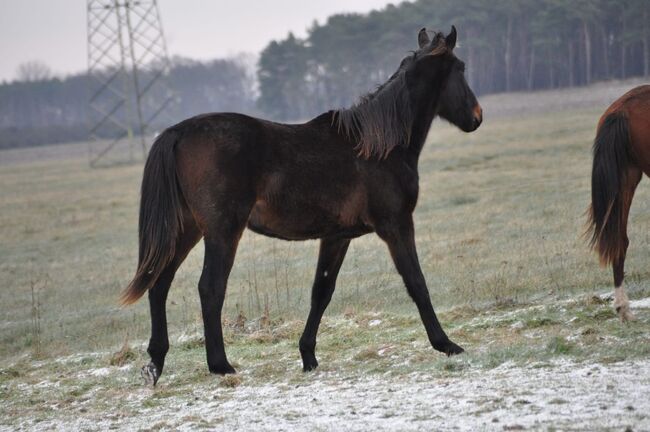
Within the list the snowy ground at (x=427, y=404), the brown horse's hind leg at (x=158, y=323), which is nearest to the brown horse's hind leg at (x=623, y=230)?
the snowy ground at (x=427, y=404)

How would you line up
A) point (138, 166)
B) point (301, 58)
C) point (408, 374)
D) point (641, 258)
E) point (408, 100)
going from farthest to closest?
point (301, 58) → point (138, 166) → point (641, 258) → point (408, 100) → point (408, 374)

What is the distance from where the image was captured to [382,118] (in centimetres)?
783

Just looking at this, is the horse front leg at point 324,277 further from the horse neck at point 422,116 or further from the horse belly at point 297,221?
the horse neck at point 422,116

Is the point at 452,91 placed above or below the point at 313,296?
above

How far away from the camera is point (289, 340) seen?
9203 millimetres

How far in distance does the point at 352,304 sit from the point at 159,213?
14.5 ft

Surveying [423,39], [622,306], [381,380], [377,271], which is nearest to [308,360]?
[381,380]

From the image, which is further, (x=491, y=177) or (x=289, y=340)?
(x=491, y=177)

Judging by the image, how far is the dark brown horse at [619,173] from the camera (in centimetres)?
787

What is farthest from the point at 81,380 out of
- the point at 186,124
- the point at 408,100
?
the point at 408,100

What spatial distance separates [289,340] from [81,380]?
2028 millimetres

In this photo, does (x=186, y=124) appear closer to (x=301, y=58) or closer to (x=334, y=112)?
(x=334, y=112)

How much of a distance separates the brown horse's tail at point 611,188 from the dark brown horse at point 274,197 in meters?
1.59

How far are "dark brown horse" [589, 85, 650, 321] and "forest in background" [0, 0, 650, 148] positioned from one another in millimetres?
21092
